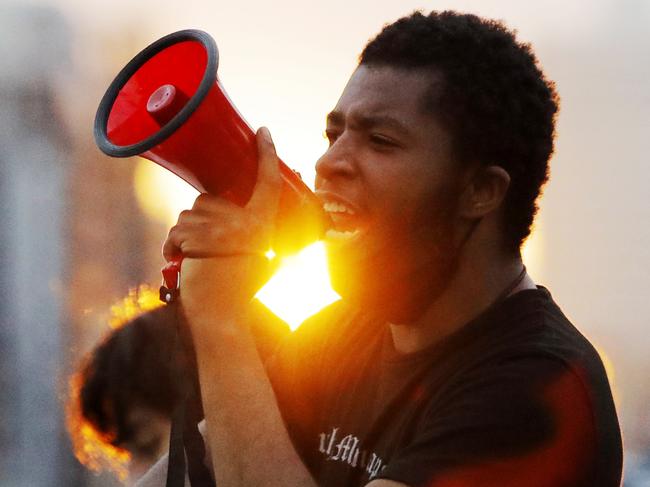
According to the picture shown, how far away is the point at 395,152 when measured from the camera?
2367 mm

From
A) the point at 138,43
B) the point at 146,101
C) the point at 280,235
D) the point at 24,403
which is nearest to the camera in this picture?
the point at 280,235

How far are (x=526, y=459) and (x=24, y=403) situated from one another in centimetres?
1817

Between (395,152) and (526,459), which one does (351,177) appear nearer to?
(395,152)

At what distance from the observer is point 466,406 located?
2125 mm

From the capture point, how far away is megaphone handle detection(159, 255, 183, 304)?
2180 millimetres

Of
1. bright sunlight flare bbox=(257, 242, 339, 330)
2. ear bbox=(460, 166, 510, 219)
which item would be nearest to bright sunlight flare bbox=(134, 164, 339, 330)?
bright sunlight flare bbox=(257, 242, 339, 330)

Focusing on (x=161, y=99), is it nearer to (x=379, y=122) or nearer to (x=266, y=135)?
(x=266, y=135)

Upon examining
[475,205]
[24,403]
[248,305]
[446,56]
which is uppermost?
[446,56]

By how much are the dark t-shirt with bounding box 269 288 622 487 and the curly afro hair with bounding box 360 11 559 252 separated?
29 centimetres

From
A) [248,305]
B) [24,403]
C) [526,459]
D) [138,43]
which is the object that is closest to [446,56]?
[248,305]

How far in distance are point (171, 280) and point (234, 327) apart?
0.14 m

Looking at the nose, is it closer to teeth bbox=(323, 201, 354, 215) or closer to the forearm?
teeth bbox=(323, 201, 354, 215)

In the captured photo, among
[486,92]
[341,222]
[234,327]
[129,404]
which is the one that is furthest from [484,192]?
[129,404]

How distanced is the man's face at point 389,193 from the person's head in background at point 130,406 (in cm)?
120
